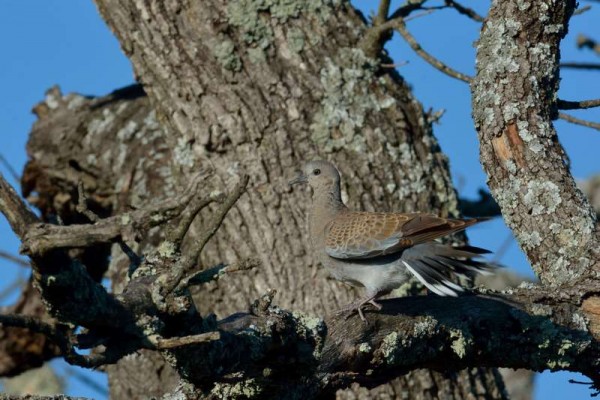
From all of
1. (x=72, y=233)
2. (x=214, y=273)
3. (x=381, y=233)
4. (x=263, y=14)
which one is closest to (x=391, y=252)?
(x=381, y=233)

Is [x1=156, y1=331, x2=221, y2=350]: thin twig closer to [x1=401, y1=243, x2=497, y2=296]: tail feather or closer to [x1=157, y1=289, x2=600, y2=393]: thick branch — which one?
[x1=157, y1=289, x2=600, y2=393]: thick branch

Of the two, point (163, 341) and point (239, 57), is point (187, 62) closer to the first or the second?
point (239, 57)

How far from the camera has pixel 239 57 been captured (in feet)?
18.5

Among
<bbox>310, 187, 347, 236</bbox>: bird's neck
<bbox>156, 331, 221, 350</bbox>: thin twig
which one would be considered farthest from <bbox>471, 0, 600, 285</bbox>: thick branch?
<bbox>156, 331, 221, 350</bbox>: thin twig

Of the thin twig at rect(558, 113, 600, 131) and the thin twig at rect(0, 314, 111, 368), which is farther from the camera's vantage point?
the thin twig at rect(558, 113, 600, 131)

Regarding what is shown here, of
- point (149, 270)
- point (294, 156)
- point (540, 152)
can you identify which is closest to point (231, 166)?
point (294, 156)

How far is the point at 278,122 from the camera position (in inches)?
217

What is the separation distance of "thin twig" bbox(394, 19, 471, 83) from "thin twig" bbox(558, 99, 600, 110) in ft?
2.45

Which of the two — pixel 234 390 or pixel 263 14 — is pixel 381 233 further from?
pixel 263 14

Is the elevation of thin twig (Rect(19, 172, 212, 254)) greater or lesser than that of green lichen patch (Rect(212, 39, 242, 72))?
lesser

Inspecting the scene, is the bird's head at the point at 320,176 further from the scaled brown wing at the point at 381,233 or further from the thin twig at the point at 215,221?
the thin twig at the point at 215,221

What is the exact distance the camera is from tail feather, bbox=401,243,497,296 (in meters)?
4.01

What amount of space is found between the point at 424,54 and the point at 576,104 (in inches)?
52.4

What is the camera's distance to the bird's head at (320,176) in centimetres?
512
